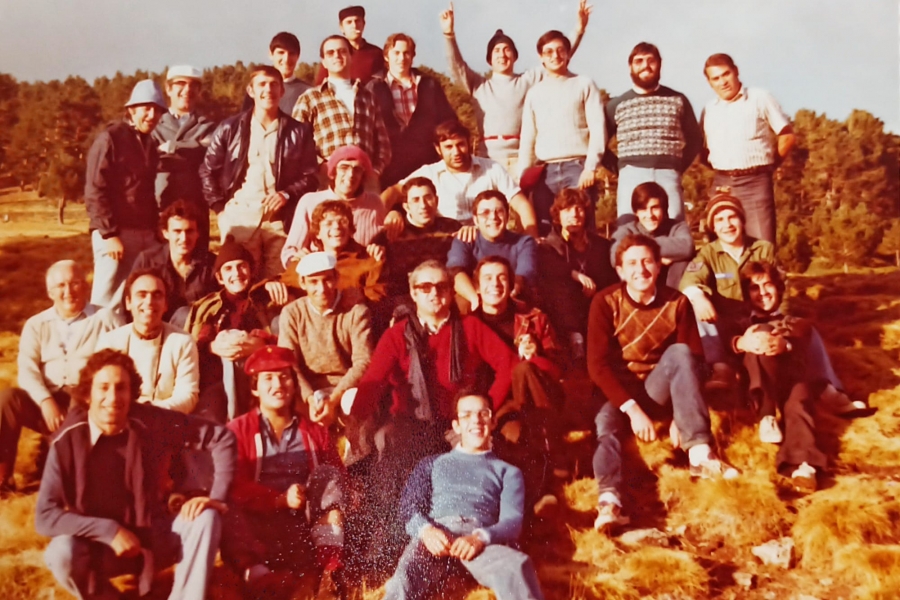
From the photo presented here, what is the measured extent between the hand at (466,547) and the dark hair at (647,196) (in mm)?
1962

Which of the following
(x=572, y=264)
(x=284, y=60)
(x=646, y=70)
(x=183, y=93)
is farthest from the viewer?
(x=284, y=60)

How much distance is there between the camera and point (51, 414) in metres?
3.65

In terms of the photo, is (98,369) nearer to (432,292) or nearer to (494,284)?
(432,292)

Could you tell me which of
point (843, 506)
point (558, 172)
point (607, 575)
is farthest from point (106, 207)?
point (843, 506)

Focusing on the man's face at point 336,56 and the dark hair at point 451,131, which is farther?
the man's face at point 336,56

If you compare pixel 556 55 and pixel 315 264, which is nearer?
pixel 315 264

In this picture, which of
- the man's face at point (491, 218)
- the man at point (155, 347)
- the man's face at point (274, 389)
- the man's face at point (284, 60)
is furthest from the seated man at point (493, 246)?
the man's face at point (284, 60)

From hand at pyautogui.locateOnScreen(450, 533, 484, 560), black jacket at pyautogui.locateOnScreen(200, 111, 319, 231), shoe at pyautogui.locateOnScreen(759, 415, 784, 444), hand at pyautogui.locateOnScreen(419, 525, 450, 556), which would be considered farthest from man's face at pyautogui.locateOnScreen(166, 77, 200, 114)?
shoe at pyautogui.locateOnScreen(759, 415, 784, 444)

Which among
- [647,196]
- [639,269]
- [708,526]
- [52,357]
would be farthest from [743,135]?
[52,357]

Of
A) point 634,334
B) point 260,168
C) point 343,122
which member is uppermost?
point 343,122

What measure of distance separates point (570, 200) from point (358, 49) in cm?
162

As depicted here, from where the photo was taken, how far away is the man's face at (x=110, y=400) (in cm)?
346

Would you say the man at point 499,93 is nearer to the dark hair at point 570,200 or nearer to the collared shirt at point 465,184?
the collared shirt at point 465,184

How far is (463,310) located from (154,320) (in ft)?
5.00
